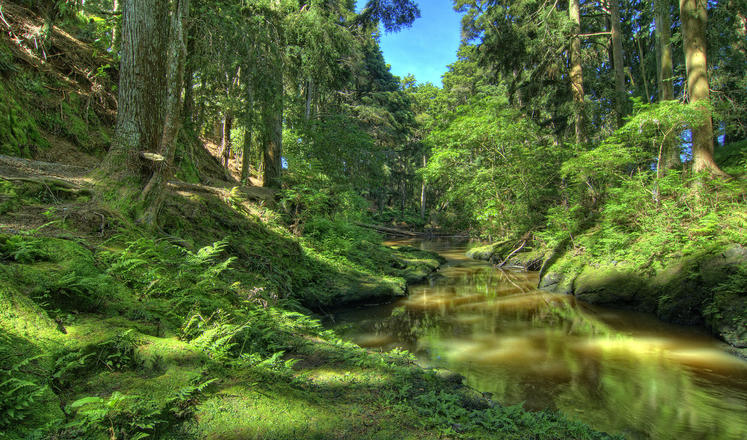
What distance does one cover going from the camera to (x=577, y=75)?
572 inches

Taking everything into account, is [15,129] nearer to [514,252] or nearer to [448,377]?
[448,377]

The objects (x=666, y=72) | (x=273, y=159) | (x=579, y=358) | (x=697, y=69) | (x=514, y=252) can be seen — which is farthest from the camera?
(x=514, y=252)

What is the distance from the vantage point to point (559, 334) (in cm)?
678

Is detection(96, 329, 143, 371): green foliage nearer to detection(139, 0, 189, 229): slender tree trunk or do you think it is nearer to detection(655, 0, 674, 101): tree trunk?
detection(139, 0, 189, 229): slender tree trunk

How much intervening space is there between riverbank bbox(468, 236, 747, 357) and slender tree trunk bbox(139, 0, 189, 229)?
919 cm

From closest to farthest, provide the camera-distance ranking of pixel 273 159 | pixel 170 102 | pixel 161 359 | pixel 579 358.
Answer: pixel 161 359
pixel 170 102
pixel 579 358
pixel 273 159

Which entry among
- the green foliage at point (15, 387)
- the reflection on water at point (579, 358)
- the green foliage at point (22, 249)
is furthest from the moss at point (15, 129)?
the reflection on water at point (579, 358)

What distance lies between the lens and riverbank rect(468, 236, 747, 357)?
6.20 m

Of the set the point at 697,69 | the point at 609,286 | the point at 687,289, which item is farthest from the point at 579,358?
the point at 697,69

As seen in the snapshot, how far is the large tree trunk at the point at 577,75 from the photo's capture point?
1401 cm

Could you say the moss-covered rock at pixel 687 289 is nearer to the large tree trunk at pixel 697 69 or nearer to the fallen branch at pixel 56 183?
the large tree trunk at pixel 697 69

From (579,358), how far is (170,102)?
24.5 ft

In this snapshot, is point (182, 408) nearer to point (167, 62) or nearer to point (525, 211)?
point (167, 62)

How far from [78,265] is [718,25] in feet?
62.8
